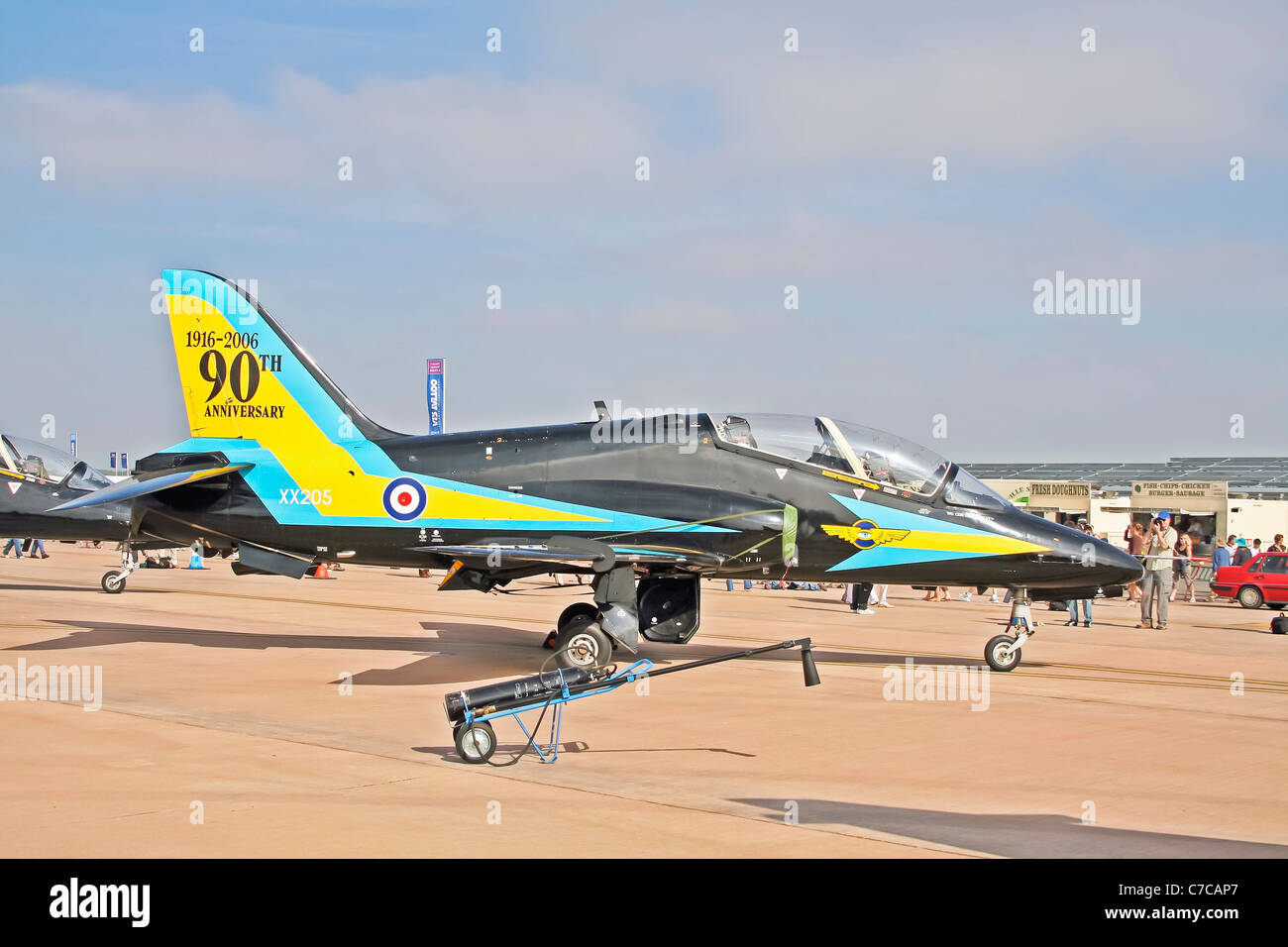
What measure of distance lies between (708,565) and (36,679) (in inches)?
294

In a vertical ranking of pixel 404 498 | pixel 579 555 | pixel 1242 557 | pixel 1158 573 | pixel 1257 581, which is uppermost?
pixel 404 498

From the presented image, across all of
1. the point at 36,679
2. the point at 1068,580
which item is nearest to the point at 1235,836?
the point at 1068,580

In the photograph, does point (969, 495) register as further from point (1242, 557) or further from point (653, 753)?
point (1242, 557)

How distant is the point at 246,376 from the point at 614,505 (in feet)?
17.3

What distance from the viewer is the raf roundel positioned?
13.7m

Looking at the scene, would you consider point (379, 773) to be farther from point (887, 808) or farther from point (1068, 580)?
point (1068, 580)

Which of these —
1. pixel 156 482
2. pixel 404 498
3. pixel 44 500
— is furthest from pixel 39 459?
pixel 404 498

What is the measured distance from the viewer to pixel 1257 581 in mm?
27047

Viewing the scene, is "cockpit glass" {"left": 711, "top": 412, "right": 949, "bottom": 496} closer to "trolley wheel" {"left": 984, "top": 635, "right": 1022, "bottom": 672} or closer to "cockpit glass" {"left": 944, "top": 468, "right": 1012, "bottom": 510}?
"cockpit glass" {"left": 944, "top": 468, "right": 1012, "bottom": 510}

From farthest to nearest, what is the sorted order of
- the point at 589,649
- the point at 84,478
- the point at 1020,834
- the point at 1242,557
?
the point at 1242,557, the point at 84,478, the point at 589,649, the point at 1020,834

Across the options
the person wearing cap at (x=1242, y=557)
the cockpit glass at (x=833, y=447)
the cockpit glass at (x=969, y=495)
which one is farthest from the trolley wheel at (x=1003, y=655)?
the person wearing cap at (x=1242, y=557)

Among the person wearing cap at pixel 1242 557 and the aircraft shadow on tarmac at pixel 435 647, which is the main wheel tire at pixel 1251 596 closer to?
the person wearing cap at pixel 1242 557
